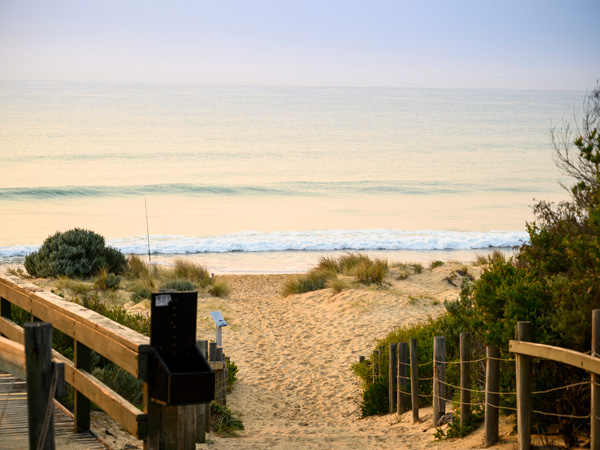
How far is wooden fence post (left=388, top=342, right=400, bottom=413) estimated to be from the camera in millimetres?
9008

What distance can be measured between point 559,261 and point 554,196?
45.1m

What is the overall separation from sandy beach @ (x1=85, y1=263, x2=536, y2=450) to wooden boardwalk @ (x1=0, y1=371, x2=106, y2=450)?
0.79 meters

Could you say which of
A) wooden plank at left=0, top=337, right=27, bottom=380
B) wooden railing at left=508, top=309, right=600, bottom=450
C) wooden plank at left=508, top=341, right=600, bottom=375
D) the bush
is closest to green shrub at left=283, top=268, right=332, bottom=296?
the bush

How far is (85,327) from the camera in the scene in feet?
14.2

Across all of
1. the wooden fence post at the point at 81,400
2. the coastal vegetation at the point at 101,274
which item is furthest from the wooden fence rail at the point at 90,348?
the coastal vegetation at the point at 101,274

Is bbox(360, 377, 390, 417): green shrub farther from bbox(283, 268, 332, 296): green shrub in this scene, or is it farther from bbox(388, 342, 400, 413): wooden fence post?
bbox(283, 268, 332, 296): green shrub

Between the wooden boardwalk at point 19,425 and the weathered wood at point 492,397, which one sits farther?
the weathered wood at point 492,397

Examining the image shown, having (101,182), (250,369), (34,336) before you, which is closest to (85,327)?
(34,336)

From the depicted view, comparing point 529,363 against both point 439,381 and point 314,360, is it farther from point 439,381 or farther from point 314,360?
point 314,360

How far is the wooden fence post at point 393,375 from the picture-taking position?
901 cm

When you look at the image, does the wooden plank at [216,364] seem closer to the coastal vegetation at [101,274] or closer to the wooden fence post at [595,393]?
the wooden fence post at [595,393]

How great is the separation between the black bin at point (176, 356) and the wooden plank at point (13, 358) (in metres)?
0.64

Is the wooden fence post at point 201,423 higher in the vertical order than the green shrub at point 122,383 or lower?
lower

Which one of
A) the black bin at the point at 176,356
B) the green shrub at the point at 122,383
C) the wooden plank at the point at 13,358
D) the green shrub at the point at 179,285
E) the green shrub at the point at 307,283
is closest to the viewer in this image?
the wooden plank at the point at 13,358
